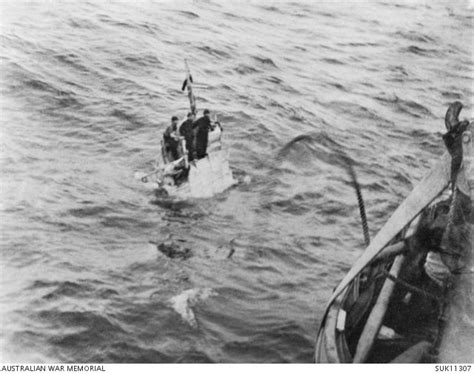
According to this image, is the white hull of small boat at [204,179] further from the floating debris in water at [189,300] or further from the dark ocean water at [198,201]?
the floating debris in water at [189,300]

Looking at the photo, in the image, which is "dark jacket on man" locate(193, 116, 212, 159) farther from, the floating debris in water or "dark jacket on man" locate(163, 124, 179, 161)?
the floating debris in water

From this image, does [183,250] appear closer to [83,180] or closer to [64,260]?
[64,260]

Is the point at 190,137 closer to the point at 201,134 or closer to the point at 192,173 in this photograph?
the point at 201,134

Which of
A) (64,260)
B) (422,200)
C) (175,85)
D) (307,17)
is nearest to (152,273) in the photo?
(64,260)

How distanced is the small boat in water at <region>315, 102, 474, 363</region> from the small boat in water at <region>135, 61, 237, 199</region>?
5.85m

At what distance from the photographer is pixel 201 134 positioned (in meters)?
12.6

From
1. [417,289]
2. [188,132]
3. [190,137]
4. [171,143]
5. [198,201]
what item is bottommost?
[198,201]

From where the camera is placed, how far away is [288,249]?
11133 millimetres

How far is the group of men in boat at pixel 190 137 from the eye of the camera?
41.0 feet

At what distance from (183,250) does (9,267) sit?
10.9ft

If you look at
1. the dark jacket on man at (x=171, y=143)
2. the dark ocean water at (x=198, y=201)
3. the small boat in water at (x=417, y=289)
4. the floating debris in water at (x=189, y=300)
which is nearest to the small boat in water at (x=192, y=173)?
the dark jacket on man at (x=171, y=143)

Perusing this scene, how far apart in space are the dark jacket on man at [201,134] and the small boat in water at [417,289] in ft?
20.1

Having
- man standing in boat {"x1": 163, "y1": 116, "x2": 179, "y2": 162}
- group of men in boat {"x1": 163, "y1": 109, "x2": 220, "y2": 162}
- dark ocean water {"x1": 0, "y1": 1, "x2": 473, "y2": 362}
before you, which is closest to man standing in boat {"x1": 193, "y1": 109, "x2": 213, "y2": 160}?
group of men in boat {"x1": 163, "y1": 109, "x2": 220, "y2": 162}

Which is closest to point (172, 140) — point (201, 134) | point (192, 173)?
point (201, 134)
